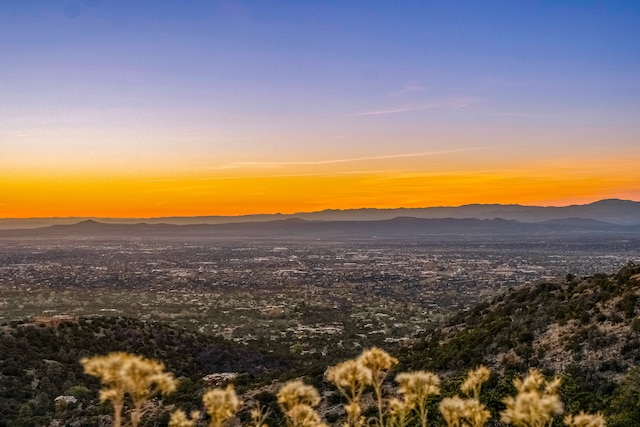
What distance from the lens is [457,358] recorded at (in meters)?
19.2

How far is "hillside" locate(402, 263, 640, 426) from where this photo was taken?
13367mm

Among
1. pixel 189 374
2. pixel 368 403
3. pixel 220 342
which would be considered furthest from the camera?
pixel 220 342

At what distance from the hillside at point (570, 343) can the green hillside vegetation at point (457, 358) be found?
4 centimetres

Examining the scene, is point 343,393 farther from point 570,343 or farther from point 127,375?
point 570,343

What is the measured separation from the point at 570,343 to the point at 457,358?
407cm

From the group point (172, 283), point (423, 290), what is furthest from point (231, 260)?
point (423, 290)

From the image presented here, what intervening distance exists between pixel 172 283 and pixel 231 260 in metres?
57.1

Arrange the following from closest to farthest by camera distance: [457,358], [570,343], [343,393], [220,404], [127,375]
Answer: [127,375] < [220,404] < [343,393] < [570,343] < [457,358]

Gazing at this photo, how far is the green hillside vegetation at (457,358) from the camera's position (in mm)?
14328

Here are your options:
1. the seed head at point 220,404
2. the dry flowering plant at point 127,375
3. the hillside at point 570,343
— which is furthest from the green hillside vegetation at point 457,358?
the dry flowering plant at point 127,375

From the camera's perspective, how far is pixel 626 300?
18.3 meters

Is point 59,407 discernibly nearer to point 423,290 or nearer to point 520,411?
point 520,411

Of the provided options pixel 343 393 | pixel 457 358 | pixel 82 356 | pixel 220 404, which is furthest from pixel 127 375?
pixel 82 356

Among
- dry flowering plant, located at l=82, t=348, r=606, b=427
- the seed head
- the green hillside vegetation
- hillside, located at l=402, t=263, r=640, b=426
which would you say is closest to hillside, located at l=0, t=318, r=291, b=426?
the green hillside vegetation
